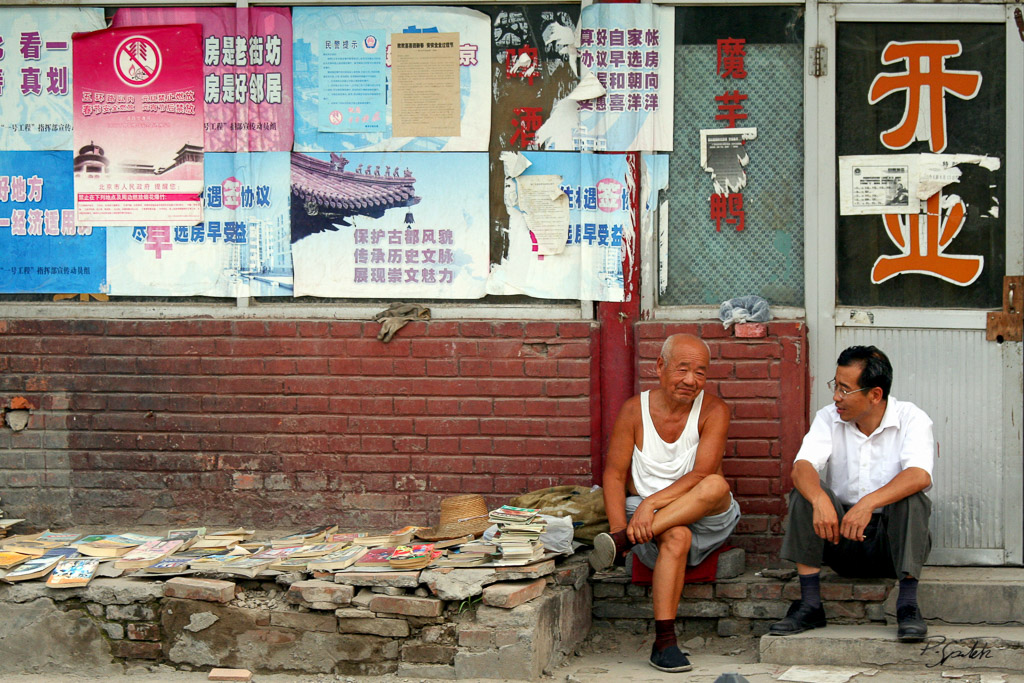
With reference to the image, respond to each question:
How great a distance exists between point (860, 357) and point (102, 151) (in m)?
4.25

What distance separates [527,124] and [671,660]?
2.88 m

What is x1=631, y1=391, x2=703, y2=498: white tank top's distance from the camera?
5043 mm

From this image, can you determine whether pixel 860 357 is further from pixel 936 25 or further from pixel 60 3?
pixel 60 3

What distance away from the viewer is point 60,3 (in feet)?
18.9

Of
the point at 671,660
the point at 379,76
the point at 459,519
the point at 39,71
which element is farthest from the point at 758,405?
the point at 39,71

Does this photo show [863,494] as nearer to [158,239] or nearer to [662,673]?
[662,673]

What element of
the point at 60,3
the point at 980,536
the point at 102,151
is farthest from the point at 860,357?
the point at 60,3

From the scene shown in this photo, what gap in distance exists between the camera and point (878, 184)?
546 cm

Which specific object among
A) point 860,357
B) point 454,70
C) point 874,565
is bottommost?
point 874,565

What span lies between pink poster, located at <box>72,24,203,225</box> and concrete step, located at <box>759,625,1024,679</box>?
3.87 m

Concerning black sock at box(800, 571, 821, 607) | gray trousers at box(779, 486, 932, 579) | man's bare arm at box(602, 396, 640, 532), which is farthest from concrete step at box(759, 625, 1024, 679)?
man's bare arm at box(602, 396, 640, 532)

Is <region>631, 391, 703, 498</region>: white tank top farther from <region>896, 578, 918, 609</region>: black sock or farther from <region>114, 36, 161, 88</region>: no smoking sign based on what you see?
<region>114, 36, 161, 88</region>: no smoking sign

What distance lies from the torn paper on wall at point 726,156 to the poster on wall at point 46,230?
3.43 m

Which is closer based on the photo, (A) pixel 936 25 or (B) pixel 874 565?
(B) pixel 874 565
